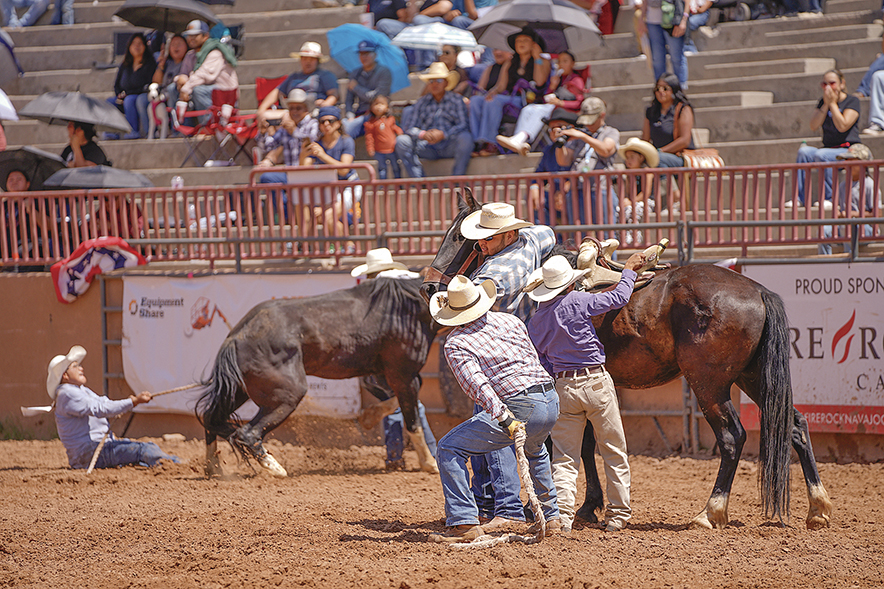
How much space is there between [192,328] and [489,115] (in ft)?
16.3

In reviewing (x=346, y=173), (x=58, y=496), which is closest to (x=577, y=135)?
(x=346, y=173)

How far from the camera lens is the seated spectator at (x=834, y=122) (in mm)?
10312

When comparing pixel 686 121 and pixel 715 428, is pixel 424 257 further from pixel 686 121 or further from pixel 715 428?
pixel 715 428

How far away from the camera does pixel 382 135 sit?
12664 millimetres

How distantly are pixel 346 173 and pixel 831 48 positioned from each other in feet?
25.6

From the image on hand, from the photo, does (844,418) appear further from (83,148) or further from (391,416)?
(83,148)

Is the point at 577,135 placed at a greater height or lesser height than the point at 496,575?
greater

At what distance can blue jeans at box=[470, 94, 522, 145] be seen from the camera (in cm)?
1263

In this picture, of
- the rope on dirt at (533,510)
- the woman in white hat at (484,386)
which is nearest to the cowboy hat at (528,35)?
the woman in white hat at (484,386)

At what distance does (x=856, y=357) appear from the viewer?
27.7ft

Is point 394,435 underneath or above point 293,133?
underneath

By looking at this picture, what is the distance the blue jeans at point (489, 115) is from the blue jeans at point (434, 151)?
304mm

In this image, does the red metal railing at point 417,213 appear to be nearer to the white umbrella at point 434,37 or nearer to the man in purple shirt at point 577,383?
the man in purple shirt at point 577,383

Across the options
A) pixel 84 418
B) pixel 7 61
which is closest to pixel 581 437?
pixel 84 418
